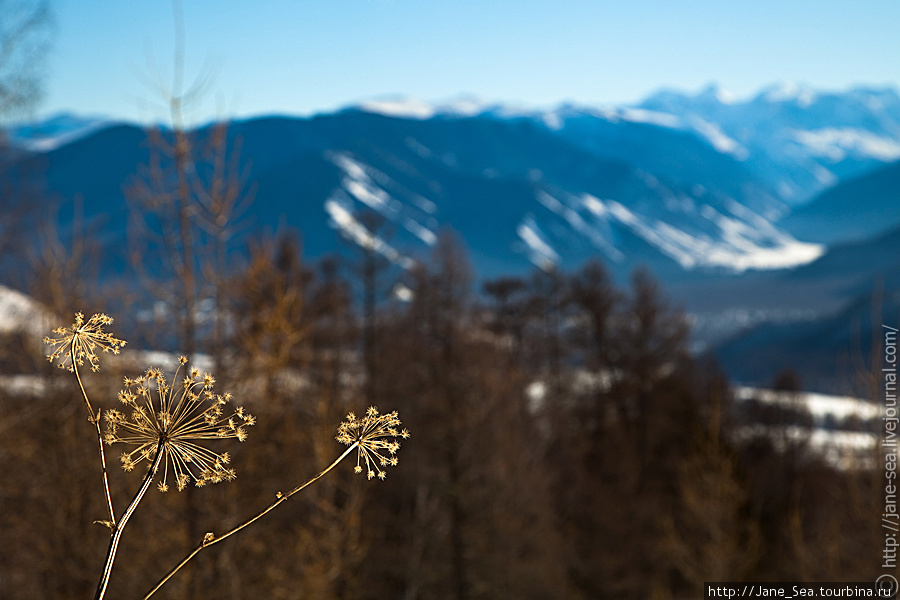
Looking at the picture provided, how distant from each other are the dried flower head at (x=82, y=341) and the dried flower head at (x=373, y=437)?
39 cm

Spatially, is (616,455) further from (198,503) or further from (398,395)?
(198,503)

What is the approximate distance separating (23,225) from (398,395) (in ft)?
43.7

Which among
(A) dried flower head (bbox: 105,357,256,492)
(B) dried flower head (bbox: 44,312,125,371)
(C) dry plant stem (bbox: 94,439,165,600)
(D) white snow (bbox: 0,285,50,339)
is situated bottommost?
(C) dry plant stem (bbox: 94,439,165,600)

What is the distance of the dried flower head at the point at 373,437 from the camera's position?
119 cm

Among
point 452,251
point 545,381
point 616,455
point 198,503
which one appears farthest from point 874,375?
point 452,251

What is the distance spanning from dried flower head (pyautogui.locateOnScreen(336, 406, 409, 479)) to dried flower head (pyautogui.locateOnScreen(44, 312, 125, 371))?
39 cm

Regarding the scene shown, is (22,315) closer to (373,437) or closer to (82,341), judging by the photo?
(82,341)

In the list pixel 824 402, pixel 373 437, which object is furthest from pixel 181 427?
pixel 824 402

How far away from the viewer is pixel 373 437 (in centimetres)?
125

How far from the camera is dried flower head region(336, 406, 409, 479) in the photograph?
1.19 meters

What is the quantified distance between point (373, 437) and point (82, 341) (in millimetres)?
530

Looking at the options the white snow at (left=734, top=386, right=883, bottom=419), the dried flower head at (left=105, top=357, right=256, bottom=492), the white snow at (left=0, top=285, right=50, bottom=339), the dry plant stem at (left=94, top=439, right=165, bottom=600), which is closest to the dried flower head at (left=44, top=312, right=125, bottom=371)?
the dried flower head at (left=105, top=357, right=256, bottom=492)

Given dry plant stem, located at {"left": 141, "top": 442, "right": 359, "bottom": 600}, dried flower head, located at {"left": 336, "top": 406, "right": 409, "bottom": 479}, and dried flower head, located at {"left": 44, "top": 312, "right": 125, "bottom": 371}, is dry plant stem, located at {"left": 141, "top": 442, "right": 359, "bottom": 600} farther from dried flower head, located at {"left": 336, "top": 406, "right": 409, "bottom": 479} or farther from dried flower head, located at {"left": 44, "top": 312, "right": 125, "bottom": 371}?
dried flower head, located at {"left": 44, "top": 312, "right": 125, "bottom": 371}

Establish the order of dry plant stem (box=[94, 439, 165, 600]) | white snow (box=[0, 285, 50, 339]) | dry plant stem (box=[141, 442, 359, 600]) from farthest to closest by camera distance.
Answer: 1. white snow (box=[0, 285, 50, 339])
2. dry plant stem (box=[94, 439, 165, 600])
3. dry plant stem (box=[141, 442, 359, 600])
